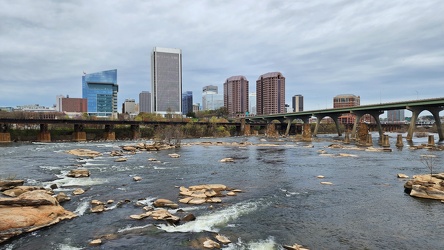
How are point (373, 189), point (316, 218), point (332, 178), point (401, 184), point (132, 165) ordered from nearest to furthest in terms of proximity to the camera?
point (316, 218)
point (373, 189)
point (401, 184)
point (332, 178)
point (132, 165)

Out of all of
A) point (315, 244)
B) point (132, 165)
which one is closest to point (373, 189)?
point (315, 244)

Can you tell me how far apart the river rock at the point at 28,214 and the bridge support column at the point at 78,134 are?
337 ft

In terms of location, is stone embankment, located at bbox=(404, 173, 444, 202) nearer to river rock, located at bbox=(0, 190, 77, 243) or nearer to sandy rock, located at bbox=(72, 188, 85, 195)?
river rock, located at bbox=(0, 190, 77, 243)

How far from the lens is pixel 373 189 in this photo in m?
30.3

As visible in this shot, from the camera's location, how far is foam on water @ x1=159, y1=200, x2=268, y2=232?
1873 cm

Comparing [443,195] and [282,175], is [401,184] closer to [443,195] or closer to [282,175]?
[443,195]

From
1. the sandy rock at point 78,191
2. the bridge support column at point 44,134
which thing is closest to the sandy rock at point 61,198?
the sandy rock at point 78,191

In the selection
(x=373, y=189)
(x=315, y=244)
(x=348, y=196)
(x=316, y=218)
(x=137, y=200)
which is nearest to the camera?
(x=315, y=244)

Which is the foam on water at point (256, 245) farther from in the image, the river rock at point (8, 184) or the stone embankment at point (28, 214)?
the river rock at point (8, 184)

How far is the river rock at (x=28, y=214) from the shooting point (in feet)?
57.5

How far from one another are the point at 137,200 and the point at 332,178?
23311 mm

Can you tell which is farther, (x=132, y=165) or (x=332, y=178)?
(x=132, y=165)

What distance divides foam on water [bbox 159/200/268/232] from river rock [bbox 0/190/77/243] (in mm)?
7314

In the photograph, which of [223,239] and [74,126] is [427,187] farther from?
[74,126]
